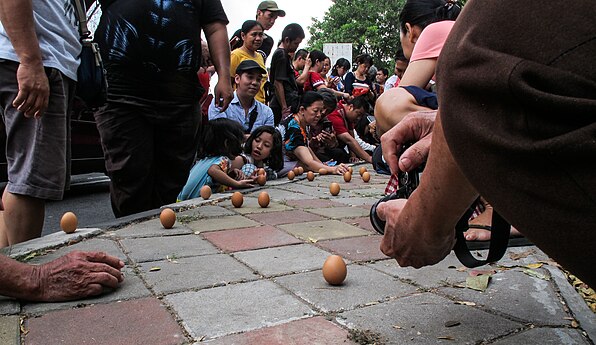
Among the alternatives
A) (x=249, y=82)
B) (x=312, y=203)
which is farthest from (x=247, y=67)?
(x=312, y=203)

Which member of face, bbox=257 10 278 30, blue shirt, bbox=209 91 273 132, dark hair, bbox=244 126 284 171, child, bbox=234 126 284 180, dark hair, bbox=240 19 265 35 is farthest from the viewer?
face, bbox=257 10 278 30

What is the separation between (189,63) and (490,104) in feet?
10.5

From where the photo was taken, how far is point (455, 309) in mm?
1957

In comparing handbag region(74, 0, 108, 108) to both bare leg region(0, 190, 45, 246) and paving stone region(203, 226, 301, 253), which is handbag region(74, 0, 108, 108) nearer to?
bare leg region(0, 190, 45, 246)

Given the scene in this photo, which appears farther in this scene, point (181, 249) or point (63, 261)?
point (181, 249)

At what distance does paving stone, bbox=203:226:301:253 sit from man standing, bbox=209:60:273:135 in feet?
9.70

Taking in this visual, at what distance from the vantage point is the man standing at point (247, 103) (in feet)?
20.8

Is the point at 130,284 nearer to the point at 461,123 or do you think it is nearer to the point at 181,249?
the point at 181,249

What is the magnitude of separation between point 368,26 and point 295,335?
45.5 meters

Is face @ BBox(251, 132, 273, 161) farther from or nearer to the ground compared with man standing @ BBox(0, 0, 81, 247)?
nearer to the ground

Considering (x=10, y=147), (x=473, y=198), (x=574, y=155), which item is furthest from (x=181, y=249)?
(x=574, y=155)

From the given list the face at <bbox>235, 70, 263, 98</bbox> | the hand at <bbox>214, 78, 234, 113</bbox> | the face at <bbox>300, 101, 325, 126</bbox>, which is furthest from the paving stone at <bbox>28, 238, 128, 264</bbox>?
the face at <bbox>300, 101, 325, 126</bbox>

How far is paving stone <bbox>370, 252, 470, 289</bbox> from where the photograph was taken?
2.30m

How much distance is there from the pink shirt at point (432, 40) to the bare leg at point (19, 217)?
2351mm
